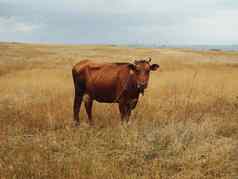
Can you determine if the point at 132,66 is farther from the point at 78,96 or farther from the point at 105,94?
the point at 78,96

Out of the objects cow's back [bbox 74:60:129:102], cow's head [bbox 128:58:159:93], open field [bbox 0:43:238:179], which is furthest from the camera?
cow's back [bbox 74:60:129:102]

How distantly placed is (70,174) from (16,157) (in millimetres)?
1308

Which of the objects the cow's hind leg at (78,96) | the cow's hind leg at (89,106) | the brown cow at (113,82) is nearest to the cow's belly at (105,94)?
the brown cow at (113,82)

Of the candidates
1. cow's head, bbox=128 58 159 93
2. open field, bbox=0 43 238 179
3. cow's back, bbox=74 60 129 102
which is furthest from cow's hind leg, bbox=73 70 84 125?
cow's head, bbox=128 58 159 93

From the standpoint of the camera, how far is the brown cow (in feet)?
28.8

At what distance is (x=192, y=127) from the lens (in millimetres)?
7883

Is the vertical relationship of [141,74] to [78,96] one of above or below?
above

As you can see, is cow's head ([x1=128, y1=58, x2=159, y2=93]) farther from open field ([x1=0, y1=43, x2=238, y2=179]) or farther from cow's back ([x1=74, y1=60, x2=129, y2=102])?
open field ([x1=0, y1=43, x2=238, y2=179])

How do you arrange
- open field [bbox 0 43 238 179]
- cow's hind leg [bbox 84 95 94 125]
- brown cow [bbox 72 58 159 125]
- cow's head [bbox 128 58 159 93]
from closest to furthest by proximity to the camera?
open field [bbox 0 43 238 179]
cow's head [bbox 128 58 159 93]
brown cow [bbox 72 58 159 125]
cow's hind leg [bbox 84 95 94 125]

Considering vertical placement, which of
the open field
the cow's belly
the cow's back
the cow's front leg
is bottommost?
the open field

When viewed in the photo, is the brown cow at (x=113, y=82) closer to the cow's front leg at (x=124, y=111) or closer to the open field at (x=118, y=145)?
the cow's front leg at (x=124, y=111)

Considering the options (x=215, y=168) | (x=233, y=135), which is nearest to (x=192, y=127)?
(x=233, y=135)

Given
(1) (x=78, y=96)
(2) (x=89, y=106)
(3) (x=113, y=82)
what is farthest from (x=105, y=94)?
(1) (x=78, y=96)

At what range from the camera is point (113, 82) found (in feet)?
31.0
